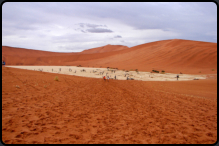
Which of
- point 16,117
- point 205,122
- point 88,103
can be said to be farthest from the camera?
point 88,103

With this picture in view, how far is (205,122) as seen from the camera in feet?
18.3

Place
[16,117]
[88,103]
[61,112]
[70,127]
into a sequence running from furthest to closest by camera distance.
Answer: [88,103], [61,112], [16,117], [70,127]

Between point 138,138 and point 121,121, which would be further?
point 121,121

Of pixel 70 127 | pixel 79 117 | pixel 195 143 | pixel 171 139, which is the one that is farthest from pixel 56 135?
pixel 195 143

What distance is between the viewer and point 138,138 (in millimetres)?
4113

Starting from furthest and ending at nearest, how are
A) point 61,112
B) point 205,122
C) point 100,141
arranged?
point 61,112 → point 205,122 → point 100,141

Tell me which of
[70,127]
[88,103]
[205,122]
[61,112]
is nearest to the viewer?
[70,127]

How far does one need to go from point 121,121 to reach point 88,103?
2.62 meters

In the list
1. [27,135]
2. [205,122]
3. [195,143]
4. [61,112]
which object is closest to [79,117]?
[61,112]

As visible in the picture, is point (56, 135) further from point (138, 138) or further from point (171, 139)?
point (171, 139)

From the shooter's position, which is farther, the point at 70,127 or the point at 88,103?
the point at 88,103

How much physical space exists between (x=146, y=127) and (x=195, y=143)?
1.35 metres

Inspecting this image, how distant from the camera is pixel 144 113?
6320 millimetres

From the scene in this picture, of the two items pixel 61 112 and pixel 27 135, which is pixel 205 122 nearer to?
pixel 61 112
